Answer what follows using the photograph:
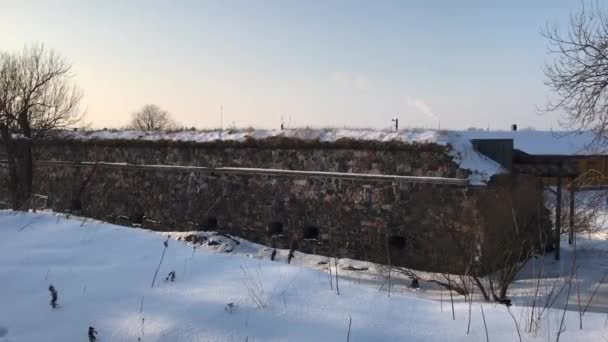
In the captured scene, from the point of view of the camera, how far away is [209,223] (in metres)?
12.1

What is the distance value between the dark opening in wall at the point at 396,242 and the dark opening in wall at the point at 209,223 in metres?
4.62

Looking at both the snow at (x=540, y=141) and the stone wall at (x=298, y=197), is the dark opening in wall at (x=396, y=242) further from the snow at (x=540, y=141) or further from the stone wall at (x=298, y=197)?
the snow at (x=540, y=141)

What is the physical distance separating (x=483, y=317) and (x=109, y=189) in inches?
492

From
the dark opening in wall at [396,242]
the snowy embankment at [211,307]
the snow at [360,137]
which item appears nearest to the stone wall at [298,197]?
the dark opening in wall at [396,242]

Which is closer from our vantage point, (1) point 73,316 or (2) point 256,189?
(1) point 73,316

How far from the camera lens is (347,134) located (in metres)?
10.3

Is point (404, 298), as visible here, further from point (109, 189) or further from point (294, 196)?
point (109, 189)

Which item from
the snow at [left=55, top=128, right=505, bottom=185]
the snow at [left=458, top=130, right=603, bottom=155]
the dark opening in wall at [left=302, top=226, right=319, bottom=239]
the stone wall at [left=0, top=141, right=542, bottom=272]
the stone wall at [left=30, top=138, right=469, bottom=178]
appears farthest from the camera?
the snow at [left=458, top=130, right=603, bottom=155]

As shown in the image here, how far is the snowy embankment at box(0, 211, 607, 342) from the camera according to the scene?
3057mm

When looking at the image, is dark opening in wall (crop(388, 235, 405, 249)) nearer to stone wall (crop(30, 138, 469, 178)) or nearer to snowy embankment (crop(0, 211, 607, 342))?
stone wall (crop(30, 138, 469, 178))

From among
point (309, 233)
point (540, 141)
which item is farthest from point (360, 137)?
point (540, 141)

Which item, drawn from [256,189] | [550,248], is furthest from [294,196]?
[550,248]

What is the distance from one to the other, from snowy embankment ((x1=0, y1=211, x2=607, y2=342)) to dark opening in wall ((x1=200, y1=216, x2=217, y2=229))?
734 cm

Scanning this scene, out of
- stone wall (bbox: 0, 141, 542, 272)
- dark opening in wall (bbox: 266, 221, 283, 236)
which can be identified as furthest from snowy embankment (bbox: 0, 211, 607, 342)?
dark opening in wall (bbox: 266, 221, 283, 236)
